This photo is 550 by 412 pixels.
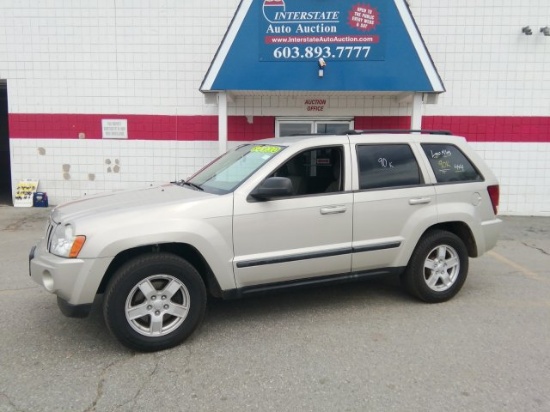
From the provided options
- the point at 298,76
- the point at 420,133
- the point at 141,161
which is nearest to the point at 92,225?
the point at 420,133

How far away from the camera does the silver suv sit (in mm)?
3521

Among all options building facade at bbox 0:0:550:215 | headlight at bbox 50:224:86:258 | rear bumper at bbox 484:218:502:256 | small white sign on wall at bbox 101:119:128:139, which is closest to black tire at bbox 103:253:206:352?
headlight at bbox 50:224:86:258

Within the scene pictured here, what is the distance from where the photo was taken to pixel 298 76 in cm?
913

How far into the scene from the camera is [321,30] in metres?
9.09

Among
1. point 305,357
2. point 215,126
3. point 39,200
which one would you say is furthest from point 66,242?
point 39,200

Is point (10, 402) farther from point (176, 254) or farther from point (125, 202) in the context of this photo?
point (125, 202)

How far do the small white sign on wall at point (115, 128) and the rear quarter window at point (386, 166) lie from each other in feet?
26.3

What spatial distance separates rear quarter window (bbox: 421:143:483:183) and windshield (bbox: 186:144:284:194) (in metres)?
1.71

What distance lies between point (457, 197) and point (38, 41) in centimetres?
1048

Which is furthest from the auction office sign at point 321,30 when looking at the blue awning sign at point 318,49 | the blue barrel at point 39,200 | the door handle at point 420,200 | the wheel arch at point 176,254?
the blue barrel at point 39,200

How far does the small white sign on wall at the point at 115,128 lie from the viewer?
36.0 ft

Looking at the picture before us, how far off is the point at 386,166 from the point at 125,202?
100 inches

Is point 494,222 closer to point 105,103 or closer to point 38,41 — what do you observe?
point 105,103

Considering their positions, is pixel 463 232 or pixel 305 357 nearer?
pixel 305 357
